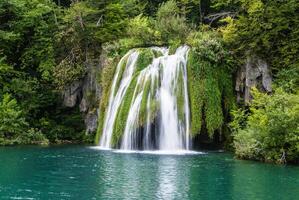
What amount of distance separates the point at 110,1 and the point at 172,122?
1324 cm

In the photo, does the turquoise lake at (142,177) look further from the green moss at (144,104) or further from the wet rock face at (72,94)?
the wet rock face at (72,94)

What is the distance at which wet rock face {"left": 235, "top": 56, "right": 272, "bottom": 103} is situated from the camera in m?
28.2

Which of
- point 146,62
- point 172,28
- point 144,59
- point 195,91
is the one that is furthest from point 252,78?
point 172,28

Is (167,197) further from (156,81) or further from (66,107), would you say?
(66,107)

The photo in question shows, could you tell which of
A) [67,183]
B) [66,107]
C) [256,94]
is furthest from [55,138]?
[67,183]

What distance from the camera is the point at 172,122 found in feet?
91.3

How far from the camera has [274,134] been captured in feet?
71.1

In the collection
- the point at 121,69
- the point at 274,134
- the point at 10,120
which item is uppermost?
the point at 121,69

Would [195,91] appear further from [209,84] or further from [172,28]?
[172,28]

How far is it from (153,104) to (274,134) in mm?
8358

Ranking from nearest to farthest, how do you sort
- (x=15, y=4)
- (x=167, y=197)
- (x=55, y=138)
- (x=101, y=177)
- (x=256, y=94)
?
(x=167, y=197)
(x=101, y=177)
(x=256, y=94)
(x=55, y=138)
(x=15, y=4)

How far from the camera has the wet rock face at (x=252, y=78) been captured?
2820cm

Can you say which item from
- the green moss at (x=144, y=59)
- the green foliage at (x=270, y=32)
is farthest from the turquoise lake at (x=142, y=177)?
the green foliage at (x=270, y=32)

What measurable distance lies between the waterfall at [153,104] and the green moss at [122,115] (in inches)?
3.3
